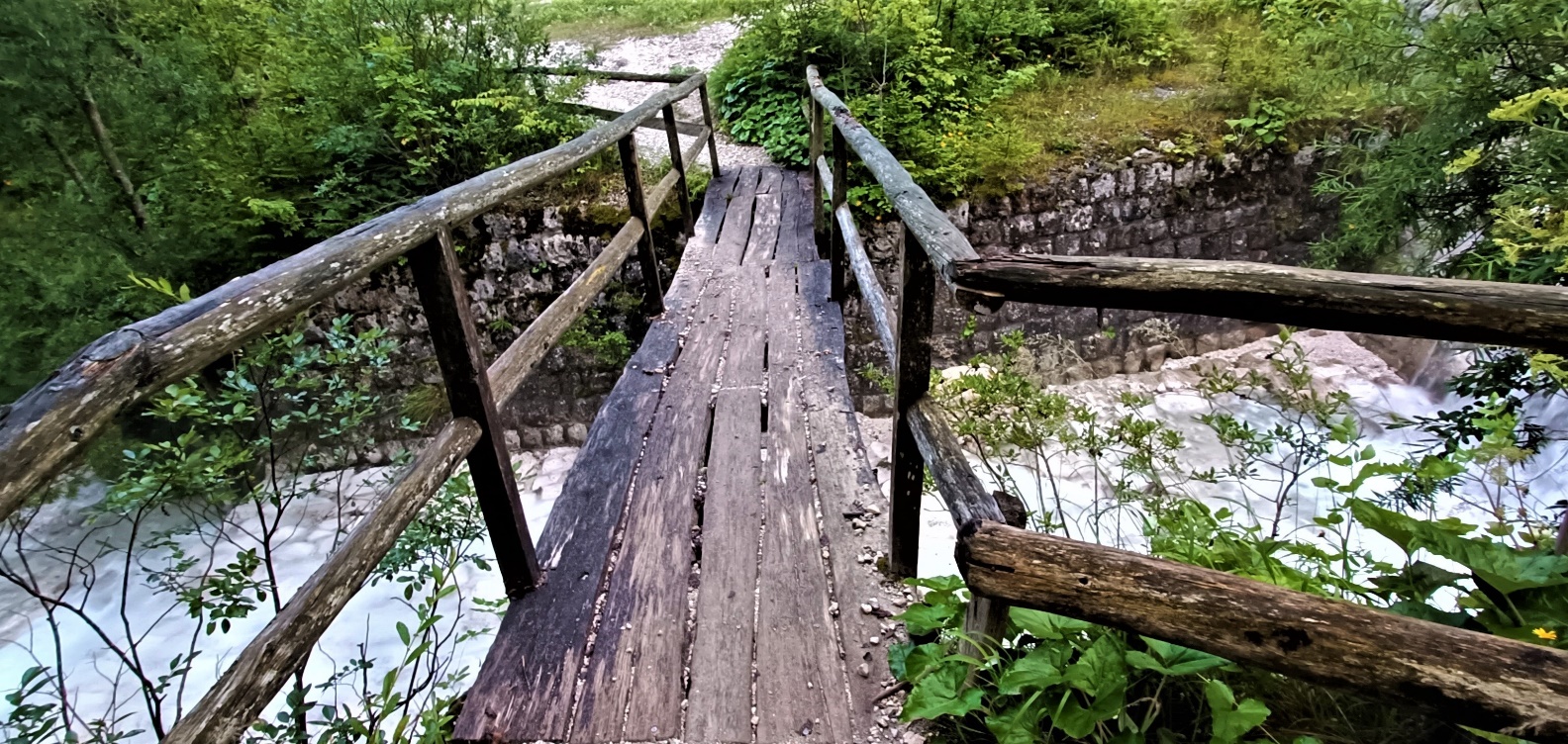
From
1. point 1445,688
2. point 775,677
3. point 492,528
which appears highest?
point 1445,688

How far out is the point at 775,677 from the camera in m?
1.73

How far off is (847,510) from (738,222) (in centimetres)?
391

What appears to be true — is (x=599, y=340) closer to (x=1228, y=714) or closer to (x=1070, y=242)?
(x=1070, y=242)

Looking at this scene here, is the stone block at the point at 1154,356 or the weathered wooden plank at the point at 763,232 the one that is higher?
the weathered wooden plank at the point at 763,232

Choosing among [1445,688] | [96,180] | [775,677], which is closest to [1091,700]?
[1445,688]

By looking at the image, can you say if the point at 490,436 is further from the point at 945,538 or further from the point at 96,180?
the point at 96,180

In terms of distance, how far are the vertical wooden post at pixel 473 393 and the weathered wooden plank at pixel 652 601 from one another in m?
0.28

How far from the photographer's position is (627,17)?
39.2 ft

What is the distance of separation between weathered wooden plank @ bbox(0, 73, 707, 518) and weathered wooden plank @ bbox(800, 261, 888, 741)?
1400 millimetres

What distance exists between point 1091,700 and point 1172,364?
6.71 m

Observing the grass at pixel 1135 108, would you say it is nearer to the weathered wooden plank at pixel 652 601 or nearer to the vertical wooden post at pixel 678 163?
the vertical wooden post at pixel 678 163

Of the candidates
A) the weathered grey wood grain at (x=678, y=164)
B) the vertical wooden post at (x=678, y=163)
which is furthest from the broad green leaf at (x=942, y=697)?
the vertical wooden post at (x=678, y=163)

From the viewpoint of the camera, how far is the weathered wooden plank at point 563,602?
5.41ft

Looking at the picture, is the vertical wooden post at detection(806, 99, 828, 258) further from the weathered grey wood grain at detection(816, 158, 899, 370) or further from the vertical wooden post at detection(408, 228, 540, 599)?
the vertical wooden post at detection(408, 228, 540, 599)
